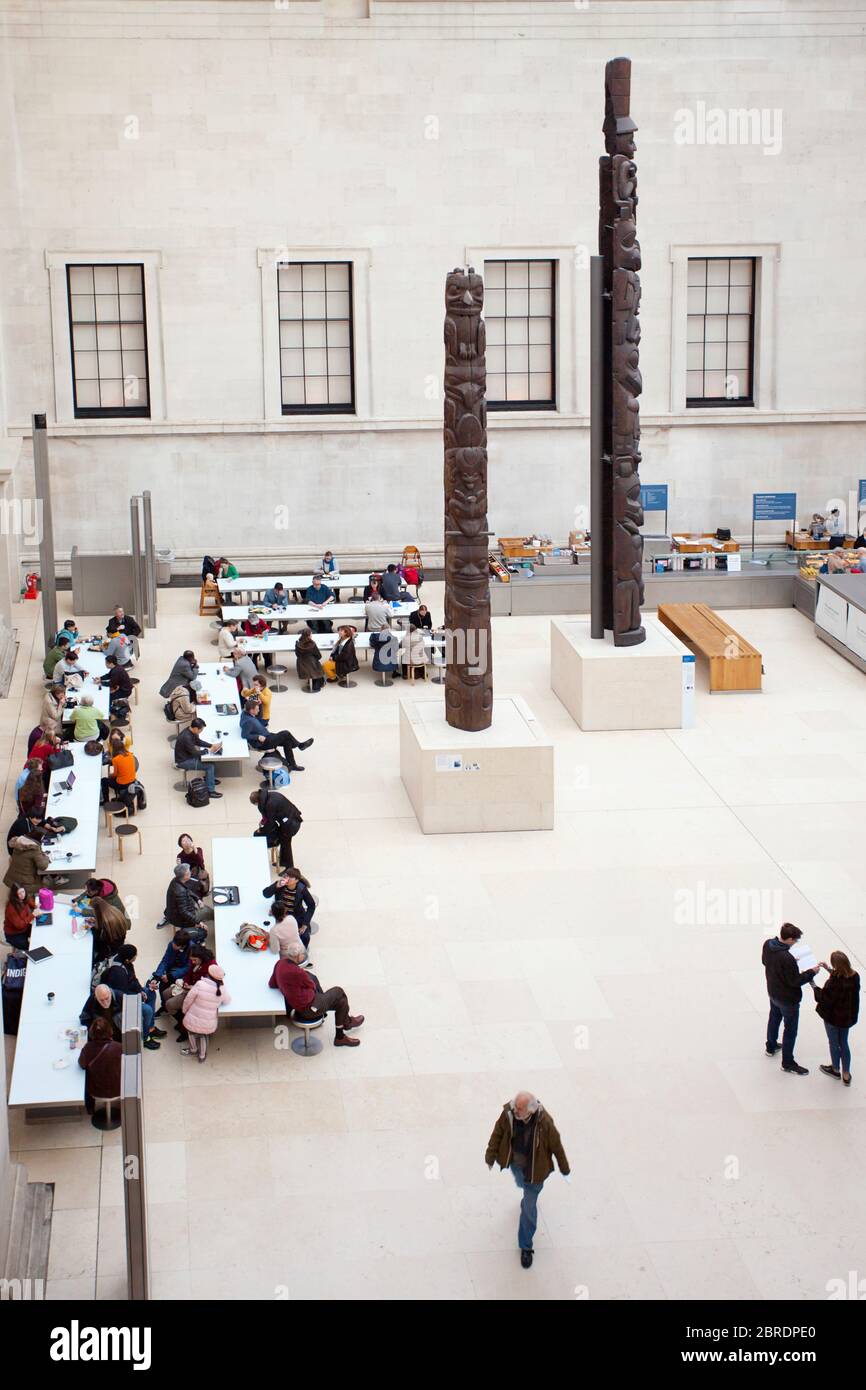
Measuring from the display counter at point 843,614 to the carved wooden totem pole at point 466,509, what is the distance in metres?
8.07

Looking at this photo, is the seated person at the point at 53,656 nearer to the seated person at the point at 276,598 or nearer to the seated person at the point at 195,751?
the seated person at the point at 195,751

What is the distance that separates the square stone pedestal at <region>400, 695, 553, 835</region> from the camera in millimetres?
20125

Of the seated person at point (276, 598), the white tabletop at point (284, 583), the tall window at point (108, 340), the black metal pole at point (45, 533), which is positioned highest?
the tall window at point (108, 340)

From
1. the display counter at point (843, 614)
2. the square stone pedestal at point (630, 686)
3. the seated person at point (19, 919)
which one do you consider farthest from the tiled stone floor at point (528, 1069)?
the display counter at point (843, 614)

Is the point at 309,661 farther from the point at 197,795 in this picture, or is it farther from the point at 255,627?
the point at 197,795

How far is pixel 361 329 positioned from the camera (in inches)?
1246

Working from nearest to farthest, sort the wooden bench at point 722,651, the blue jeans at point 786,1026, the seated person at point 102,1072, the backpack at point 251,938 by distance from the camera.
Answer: the seated person at point 102,1072 < the blue jeans at point 786,1026 < the backpack at point 251,938 < the wooden bench at point 722,651

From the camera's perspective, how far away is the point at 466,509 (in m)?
20.4

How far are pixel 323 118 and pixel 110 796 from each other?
1516 centimetres

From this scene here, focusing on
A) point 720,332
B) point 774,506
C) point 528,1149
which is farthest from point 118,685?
point 720,332

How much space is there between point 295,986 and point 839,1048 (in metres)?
4.57

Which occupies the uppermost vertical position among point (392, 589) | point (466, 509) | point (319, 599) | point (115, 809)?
point (466, 509)

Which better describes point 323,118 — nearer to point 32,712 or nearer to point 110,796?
point 32,712

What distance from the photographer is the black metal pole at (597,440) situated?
23.7 meters
